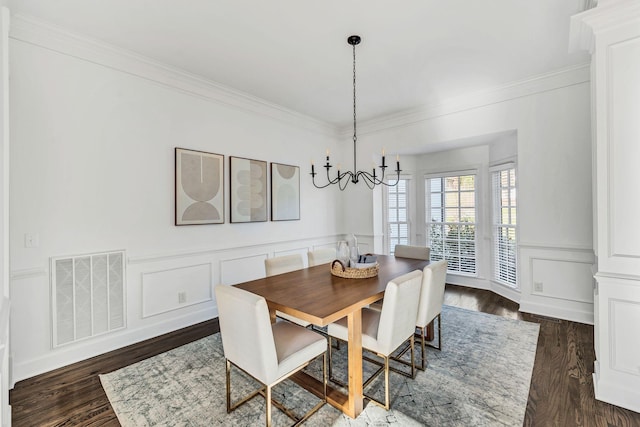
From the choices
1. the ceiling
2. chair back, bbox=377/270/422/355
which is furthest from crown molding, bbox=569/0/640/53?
chair back, bbox=377/270/422/355

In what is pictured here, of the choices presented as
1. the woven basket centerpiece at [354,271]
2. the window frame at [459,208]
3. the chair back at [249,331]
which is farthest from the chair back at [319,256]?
the window frame at [459,208]

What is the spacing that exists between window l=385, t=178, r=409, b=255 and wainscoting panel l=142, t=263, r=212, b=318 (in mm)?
3235

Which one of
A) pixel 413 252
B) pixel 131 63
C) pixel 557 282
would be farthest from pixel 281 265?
pixel 557 282

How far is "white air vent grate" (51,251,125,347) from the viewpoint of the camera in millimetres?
2462

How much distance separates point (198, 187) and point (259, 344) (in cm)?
226

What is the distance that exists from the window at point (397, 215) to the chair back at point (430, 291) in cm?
292

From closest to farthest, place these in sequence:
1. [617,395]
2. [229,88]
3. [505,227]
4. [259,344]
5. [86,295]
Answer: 1. [259,344]
2. [617,395]
3. [86,295]
4. [229,88]
5. [505,227]

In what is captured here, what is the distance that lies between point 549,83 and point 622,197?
2121 mm

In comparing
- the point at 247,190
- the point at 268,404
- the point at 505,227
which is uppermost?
the point at 247,190

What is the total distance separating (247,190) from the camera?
3793 millimetres

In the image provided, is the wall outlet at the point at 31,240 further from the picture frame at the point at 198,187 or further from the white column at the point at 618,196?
the white column at the point at 618,196

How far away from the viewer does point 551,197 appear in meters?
3.41

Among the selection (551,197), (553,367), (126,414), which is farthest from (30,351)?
(551,197)

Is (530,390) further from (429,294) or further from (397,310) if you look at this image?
(397,310)
